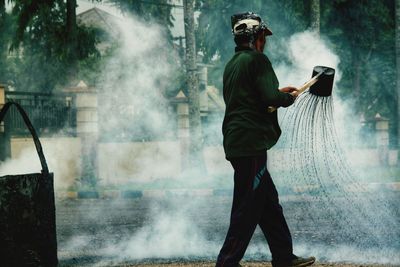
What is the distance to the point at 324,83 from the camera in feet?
14.7

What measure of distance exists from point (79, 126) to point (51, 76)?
578 inches

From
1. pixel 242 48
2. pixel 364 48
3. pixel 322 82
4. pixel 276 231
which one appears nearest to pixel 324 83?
pixel 322 82

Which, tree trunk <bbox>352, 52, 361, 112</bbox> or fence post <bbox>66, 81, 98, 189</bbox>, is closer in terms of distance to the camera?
fence post <bbox>66, 81, 98, 189</bbox>

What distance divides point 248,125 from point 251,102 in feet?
0.47

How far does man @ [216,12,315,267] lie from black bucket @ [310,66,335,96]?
0.45 meters

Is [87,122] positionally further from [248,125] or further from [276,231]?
[248,125]

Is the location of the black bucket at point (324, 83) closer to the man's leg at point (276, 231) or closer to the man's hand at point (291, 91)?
the man's hand at point (291, 91)

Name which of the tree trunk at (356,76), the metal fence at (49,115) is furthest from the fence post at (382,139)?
the metal fence at (49,115)

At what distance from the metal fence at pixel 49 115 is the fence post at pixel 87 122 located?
26cm

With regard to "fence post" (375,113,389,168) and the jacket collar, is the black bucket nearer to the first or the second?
the jacket collar

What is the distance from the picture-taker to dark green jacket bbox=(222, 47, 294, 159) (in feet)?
12.9

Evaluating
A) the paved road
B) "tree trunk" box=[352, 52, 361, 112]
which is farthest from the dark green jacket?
"tree trunk" box=[352, 52, 361, 112]

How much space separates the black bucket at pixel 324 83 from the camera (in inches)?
176

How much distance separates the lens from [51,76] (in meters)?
29.9
